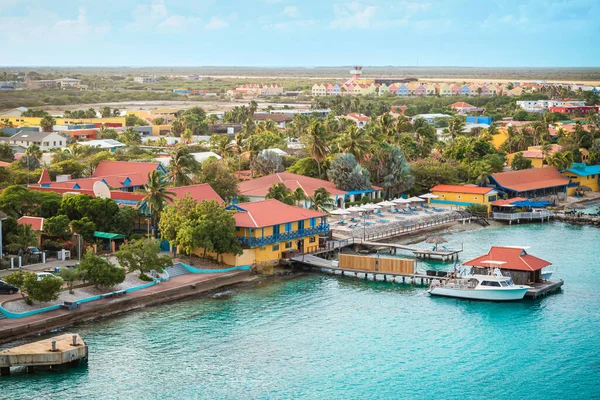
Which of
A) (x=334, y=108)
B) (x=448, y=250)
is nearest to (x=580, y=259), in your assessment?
(x=448, y=250)

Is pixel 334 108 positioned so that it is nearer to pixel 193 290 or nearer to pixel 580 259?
pixel 580 259

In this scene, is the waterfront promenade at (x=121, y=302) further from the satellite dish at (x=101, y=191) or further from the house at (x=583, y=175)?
the house at (x=583, y=175)

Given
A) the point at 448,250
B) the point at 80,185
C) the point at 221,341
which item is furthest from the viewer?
the point at 80,185

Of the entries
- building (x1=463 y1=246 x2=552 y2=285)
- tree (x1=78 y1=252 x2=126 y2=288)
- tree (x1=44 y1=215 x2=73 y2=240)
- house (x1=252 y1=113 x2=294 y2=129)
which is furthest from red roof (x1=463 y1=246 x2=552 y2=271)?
house (x1=252 y1=113 x2=294 y2=129)

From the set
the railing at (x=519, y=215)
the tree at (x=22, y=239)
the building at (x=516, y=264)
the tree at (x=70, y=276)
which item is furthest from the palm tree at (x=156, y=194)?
the railing at (x=519, y=215)

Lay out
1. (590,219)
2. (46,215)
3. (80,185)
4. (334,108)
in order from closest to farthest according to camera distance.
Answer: (46,215)
(80,185)
(590,219)
(334,108)

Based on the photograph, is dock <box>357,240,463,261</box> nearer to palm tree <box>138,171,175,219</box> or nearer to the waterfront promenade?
the waterfront promenade

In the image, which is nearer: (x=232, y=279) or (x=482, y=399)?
(x=482, y=399)
